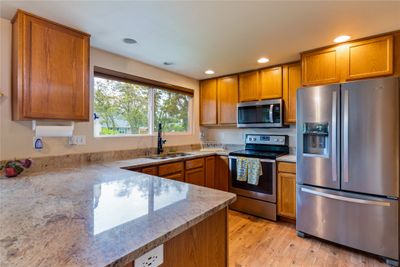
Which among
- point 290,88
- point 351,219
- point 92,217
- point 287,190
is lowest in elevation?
point 351,219

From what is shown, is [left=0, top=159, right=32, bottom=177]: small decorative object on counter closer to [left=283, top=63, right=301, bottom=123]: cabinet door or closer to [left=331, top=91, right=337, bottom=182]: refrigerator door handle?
[left=331, top=91, right=337, bottom=182]: refrigerator door handle

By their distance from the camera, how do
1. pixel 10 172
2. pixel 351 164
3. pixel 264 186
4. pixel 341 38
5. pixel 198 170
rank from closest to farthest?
pixel 10 172 → pixel 351 164 → pixel 341 38 → pixel 264 186 → pixel 198 170

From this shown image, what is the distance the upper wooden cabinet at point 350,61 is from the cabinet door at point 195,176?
1.87 metres

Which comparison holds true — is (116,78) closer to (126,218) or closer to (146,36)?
(146,36)

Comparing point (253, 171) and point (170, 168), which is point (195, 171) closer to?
point (170, 168)

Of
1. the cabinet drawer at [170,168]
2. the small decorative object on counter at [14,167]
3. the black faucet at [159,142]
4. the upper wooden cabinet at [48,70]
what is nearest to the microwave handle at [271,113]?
the cabinet drawer at [170,168]

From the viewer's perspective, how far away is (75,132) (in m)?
2.39

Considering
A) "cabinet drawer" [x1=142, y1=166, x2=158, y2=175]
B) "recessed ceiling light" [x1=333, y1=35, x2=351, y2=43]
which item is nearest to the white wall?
"cabinet drawer" [x1=142, y1=166, x2=158, y2=175]

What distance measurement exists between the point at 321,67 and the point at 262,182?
1640mm

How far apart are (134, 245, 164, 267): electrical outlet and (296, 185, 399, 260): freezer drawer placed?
210 centimetres

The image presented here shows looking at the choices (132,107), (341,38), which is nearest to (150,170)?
(132,107)

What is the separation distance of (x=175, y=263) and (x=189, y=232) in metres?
0.14

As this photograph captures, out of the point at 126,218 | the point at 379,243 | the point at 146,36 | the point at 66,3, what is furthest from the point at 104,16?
the point at 379,243

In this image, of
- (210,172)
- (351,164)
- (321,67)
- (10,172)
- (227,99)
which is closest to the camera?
(10,172)
